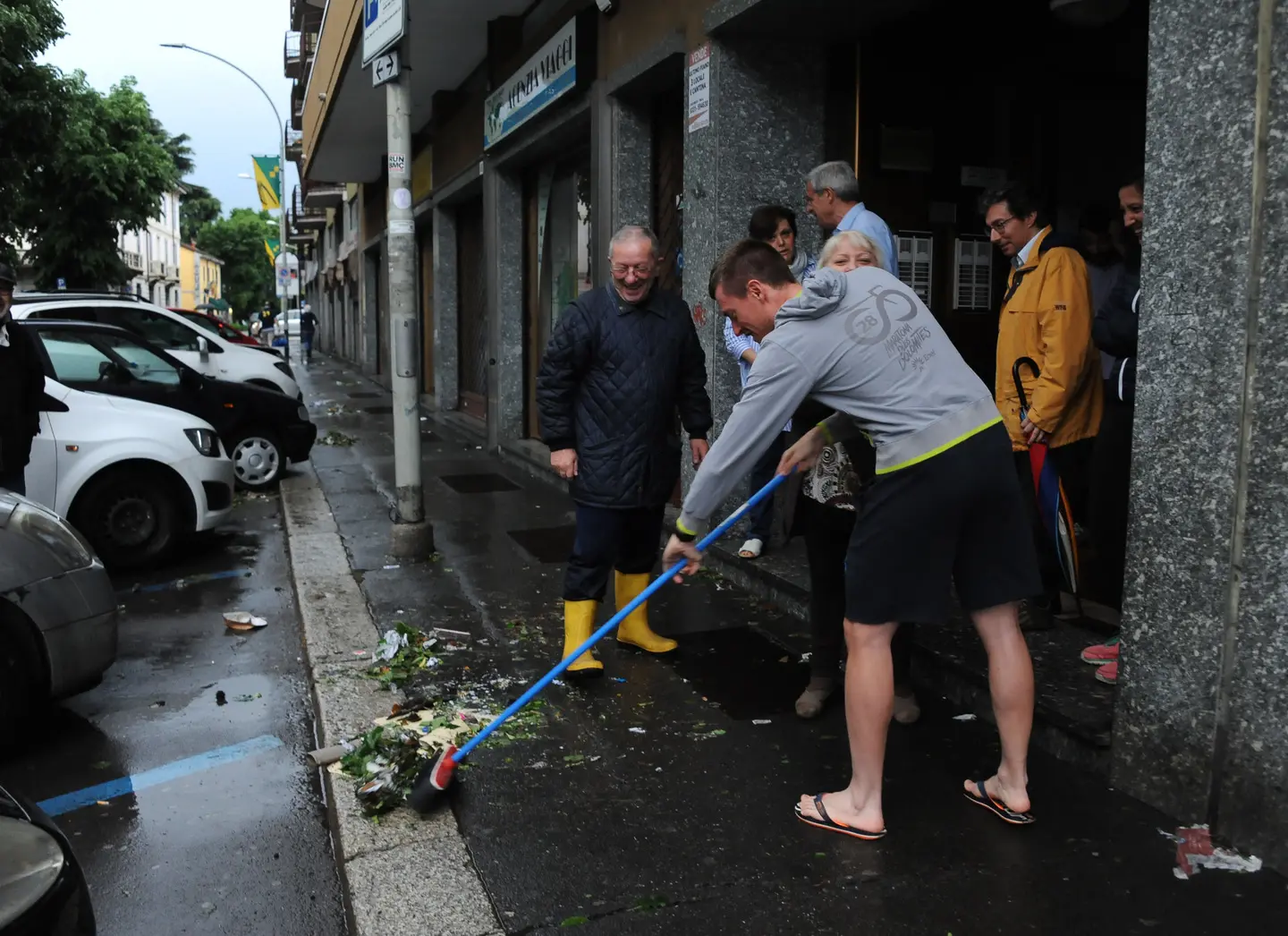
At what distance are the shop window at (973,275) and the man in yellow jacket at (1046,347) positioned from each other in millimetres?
1967

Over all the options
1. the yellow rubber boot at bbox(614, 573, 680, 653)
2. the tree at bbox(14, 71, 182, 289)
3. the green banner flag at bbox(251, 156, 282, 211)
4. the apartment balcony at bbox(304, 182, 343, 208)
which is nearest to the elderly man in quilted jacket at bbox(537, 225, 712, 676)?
the yellow rubber boot at bbox(614, 573, 680, 653)

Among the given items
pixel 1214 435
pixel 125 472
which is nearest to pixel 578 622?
pixel 1214 435

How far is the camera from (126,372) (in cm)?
898

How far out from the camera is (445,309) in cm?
1596

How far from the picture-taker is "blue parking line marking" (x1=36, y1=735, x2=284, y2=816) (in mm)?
3836

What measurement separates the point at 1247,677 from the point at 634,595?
2.68 meters

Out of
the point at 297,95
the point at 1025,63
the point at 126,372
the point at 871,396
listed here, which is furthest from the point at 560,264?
the point at 297,95

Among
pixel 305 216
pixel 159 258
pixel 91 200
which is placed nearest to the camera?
pixel 91 200

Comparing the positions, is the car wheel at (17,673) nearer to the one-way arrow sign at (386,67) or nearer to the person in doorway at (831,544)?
the person in doorway at (831,544)

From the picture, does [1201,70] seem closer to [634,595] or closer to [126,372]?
[634,595]

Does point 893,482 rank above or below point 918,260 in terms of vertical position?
below

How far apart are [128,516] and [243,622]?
1.92 m

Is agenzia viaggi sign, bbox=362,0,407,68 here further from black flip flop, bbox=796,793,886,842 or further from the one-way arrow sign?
black flip flop, bbox=796,793,886,842

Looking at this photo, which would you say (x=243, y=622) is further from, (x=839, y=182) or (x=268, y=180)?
(x=268, y=180)
